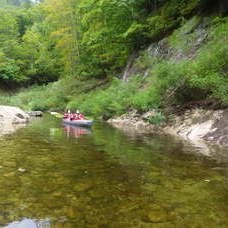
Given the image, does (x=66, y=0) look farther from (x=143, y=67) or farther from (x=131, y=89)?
(x=131, y=89)

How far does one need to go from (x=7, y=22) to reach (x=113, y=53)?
25016 millimetres

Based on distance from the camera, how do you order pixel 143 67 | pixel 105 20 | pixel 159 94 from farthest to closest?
pixel 105 20, pixel 143 67, pixel 159 94

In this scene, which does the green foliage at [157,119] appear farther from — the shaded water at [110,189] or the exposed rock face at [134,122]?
the shaded water at [110,189]

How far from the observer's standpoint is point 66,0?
2850 cm

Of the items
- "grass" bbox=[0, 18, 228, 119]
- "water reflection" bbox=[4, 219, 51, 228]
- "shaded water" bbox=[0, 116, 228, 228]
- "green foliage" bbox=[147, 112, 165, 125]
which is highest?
"grass" bbox=[0, 18, 228, 119]

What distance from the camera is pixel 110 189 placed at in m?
4.23

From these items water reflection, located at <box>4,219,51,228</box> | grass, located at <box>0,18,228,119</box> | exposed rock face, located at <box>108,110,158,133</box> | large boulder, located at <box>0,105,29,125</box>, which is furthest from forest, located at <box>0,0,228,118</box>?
water reflection, located at <box>4,219,51,228</box>

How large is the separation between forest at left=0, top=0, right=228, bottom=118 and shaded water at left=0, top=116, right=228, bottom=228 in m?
5.29

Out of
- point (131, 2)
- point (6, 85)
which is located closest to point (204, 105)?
point (131, 2)

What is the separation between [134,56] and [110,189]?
66.4ft

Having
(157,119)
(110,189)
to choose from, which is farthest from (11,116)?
(110,189)

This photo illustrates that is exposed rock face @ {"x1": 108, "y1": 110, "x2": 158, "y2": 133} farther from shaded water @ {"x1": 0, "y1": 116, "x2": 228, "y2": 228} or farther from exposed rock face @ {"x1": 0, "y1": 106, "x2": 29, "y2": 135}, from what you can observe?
exposed rock face @ {"x1": 0, "y1": 106, "x2": 29, "y2": 135}

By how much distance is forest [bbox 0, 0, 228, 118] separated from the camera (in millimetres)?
11477

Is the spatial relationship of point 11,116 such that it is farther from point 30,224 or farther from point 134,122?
point 30,224
